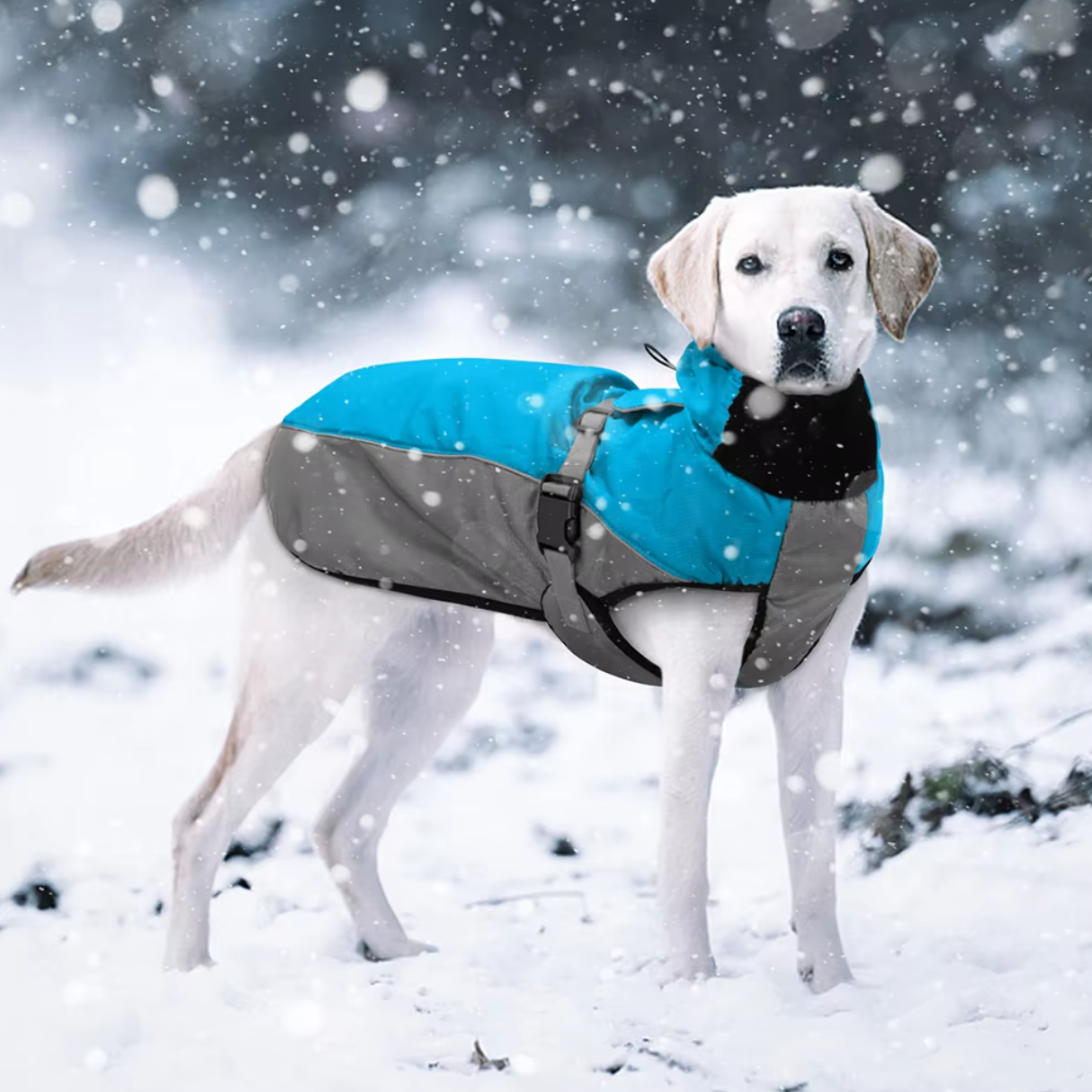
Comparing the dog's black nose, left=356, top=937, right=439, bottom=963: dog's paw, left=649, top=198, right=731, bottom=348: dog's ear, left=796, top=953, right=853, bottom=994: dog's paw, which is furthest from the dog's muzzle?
left=356, top=937, right=439, bottom=963: dog's paw

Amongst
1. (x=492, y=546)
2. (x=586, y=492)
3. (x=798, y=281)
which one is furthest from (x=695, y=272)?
(x=492, y=546)

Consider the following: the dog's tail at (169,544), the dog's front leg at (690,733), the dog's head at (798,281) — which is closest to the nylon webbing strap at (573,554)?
the dog's front leg at (690,733)

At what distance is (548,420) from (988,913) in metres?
1.89

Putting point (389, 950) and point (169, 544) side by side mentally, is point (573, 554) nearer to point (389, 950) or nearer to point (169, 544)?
point (169, 544)

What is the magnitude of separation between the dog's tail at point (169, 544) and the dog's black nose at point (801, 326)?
1.59 m

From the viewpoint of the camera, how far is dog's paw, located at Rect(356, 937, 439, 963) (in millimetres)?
3910

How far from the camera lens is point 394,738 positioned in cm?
405

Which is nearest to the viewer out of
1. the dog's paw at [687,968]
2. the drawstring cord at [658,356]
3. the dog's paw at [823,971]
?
the dog's paw at [687,968]

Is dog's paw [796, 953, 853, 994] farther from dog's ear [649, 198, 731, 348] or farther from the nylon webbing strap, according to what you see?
dog's ear [649, 198, 731, 348]

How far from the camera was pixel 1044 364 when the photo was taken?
5250mm

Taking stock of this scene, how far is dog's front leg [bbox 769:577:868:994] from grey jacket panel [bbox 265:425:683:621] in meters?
0.74

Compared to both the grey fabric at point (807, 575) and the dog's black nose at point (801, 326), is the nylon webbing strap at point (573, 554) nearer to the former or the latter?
the grey fabric at point (807, 575)

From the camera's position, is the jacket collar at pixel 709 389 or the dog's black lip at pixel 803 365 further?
the jacket collar at pixel 709 389

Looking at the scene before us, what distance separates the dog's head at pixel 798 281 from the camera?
10.2 feet
